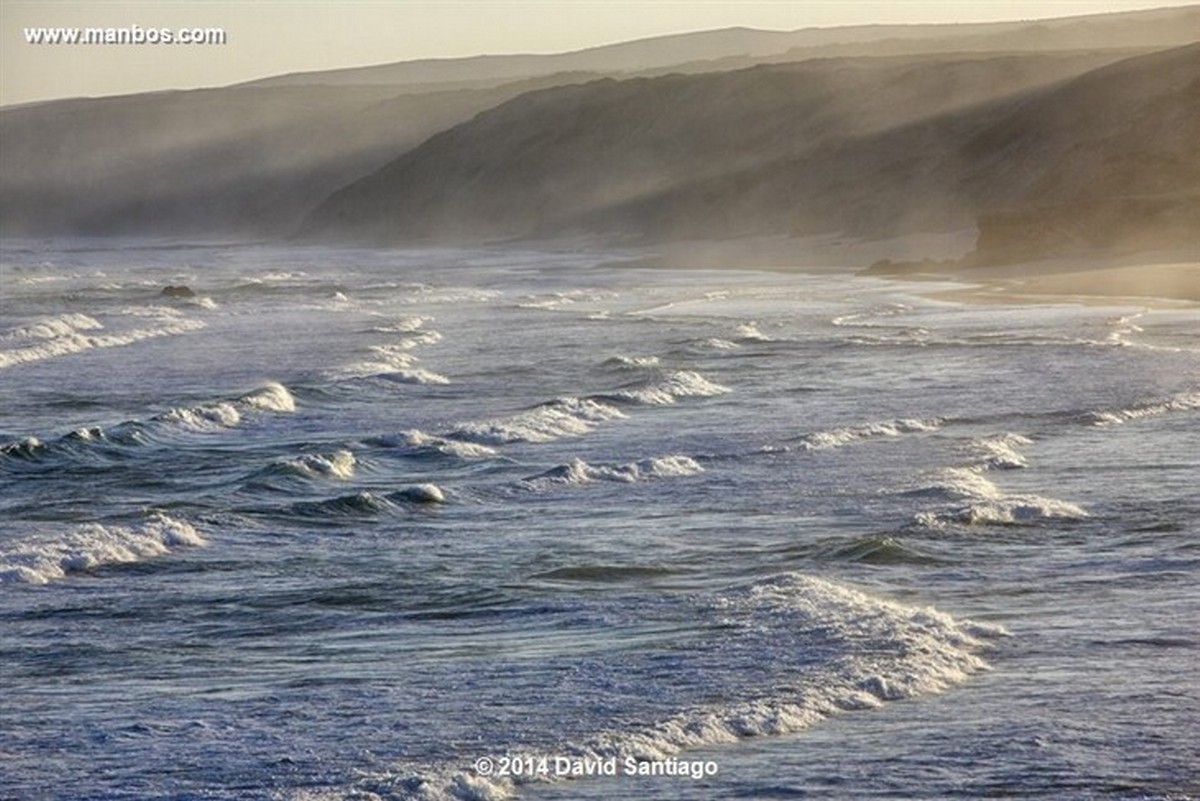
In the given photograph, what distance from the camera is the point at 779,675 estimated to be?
1148 cm

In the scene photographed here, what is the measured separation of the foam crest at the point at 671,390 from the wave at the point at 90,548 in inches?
410

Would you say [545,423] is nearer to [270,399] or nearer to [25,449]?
[270,399]

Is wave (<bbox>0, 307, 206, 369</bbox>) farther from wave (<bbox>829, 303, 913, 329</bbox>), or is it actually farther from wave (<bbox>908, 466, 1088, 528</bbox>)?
wave (<bbox>908, 466, 1088, 528</bbox>)

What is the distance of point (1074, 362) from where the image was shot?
101ft

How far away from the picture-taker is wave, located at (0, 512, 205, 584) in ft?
50.1

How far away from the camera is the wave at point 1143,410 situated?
909 inches

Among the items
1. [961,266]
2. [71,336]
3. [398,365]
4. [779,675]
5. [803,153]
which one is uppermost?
[803,153]

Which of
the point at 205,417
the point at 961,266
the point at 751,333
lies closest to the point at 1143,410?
the point at 205,417

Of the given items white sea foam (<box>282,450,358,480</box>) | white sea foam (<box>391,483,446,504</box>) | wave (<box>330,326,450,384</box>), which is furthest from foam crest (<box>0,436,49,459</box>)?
wave (<box>330,326,450,384</box>)

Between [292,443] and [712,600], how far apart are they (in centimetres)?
1113

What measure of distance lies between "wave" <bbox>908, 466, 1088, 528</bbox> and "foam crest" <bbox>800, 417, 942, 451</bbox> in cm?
332

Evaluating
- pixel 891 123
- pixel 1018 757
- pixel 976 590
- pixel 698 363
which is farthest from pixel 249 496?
pixel 891 123

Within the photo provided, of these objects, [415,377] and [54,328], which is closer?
[415,377]

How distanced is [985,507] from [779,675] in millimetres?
5806
